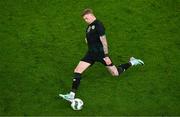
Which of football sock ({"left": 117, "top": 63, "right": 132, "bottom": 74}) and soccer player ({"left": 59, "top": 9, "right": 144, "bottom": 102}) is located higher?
soccer player ({"left": 59, "top": 9, "right": 144, "bottom": 102})

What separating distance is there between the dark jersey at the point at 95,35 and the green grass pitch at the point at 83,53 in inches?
45.0

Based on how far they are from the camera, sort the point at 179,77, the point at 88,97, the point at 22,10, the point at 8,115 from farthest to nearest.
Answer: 1. the point at 22,10
2. the point at 179,77
3. the point at 88,97
4. the point at 8,115

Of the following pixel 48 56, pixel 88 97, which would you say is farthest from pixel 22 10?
pixel 88 97

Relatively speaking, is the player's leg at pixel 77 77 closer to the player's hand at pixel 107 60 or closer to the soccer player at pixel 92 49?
the soccer player at pixel 92 49

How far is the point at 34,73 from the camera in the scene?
12.4 meters

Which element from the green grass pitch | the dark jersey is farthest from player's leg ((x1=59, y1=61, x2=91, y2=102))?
the dark jersey

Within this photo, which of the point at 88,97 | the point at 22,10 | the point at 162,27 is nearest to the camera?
the point at 88,97

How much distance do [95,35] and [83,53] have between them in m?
2.41

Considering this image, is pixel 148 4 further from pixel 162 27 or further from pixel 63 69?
pixel 63 69

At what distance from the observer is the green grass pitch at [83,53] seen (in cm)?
1102

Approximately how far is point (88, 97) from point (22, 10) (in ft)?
19.1

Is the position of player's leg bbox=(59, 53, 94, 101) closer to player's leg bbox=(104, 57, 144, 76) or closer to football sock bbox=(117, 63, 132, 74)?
player's leg bbox=(104, 57, 144, 76)

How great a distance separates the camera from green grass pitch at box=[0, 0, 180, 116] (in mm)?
11016

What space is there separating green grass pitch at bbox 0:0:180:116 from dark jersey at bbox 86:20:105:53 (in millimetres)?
1142
